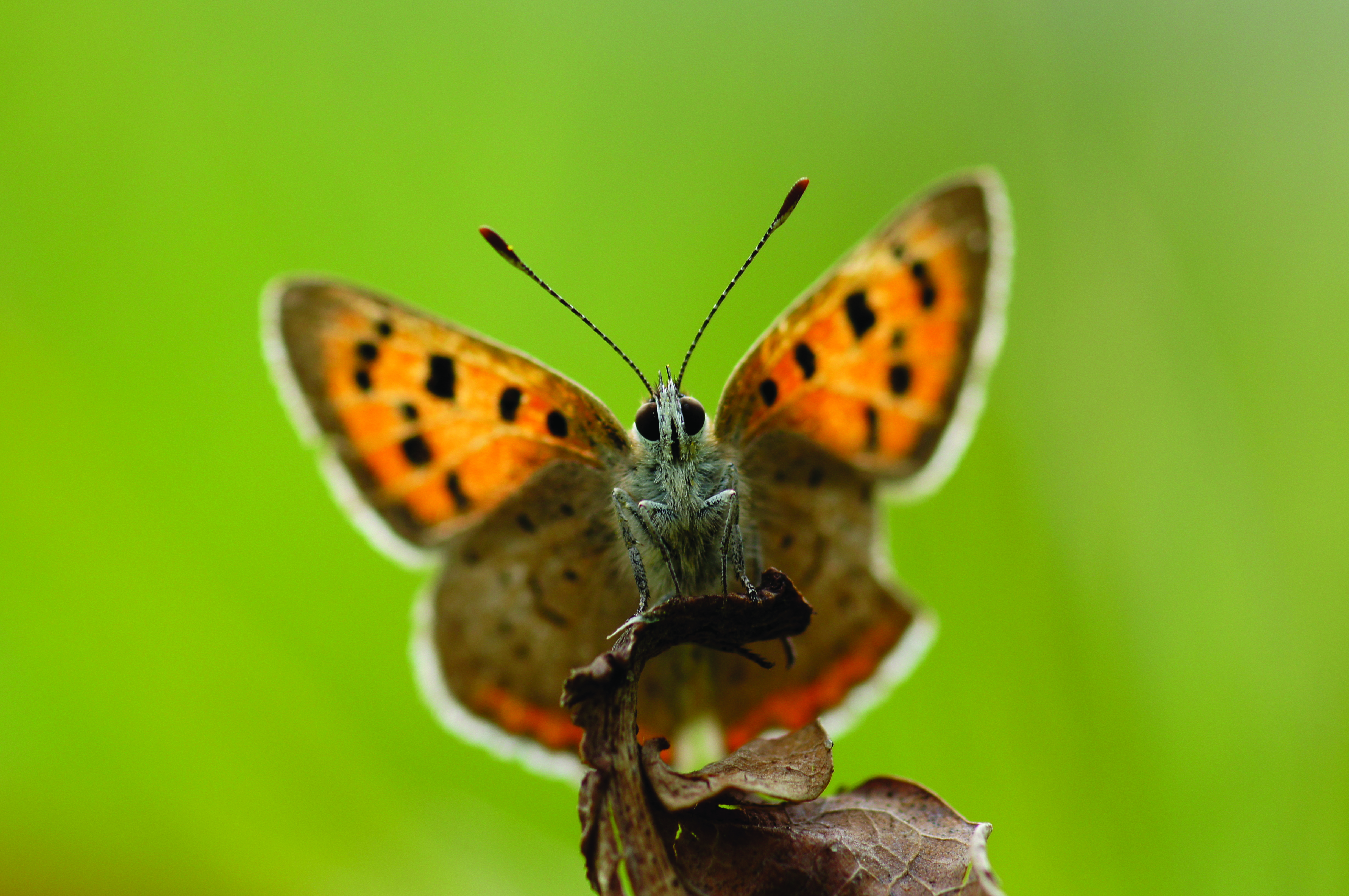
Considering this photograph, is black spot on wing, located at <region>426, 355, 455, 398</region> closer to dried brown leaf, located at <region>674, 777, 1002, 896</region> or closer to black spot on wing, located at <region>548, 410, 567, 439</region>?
black spot on wing, located at <region>548, 410, 567, 439</region>

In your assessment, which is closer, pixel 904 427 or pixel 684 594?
pixel 684 594

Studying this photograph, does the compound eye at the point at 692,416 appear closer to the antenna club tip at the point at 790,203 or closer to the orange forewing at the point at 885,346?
the orange forewing at the point at 885,346

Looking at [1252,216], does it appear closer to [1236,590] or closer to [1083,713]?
[1236,590]

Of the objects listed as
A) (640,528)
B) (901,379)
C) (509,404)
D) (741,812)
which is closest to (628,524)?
(640,528)

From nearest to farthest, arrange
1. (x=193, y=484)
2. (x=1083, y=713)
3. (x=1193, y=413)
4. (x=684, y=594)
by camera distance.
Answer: (x=684, y=594) → (x=1083, y=713) → (x=193, y=484) → (x=1193, y=413)

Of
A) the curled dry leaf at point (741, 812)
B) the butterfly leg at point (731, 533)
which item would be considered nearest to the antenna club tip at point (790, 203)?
the butterfly leg at point (731, 533)

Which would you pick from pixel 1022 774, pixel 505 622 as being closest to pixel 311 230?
pixel 505 622

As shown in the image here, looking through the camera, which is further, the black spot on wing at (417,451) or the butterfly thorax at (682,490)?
the black spot on wing at (417,451)
